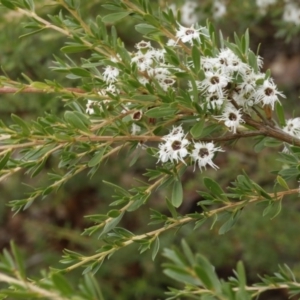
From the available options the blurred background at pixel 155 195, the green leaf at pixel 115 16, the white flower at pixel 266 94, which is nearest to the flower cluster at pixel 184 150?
the white flower at pixel 266 94

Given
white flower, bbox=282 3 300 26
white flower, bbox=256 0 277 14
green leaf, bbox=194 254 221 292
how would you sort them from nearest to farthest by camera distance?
green leaf, bbox=194 254 221 292 → white flower, bbox=282 3 300 26 → white flower, bbox=256 0 277 14

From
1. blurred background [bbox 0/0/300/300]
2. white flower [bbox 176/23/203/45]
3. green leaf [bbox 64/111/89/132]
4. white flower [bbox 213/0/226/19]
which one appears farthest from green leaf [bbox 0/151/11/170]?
white flower [bbox 213/0/226/19]

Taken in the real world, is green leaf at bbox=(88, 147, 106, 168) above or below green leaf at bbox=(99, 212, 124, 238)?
above

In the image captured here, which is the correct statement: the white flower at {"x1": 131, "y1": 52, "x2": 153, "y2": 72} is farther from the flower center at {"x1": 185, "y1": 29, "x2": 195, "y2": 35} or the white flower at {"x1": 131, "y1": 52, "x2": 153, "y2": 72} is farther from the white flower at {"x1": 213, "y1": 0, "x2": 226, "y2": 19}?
the white flower at {"x1": 213, "y1": 0, "x2": 226, "y2": 19}

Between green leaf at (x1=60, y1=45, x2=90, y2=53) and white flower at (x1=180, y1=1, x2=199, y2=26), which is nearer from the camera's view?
green leaf at (x1=60, y1=45, x2=90, y2=53)

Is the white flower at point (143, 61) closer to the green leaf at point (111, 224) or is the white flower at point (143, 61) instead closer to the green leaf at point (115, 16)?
the green leaf at point (115, 16)

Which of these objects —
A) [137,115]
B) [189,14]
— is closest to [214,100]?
[137,115]

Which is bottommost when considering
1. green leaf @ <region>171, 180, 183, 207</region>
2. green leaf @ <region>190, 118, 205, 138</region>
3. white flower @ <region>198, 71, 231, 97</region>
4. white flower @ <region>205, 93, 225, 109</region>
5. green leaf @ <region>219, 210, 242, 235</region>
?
green leaf @ <region>219, 210, 242, 235</region>
